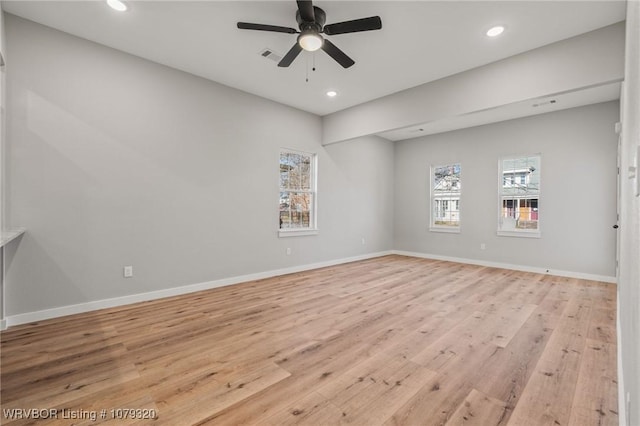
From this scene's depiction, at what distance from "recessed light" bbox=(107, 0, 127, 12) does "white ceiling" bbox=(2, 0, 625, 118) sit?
59mm

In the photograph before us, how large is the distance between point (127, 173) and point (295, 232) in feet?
9.13

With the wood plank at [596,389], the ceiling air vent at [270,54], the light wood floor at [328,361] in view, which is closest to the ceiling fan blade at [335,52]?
the ceiling air vent at [270,54]

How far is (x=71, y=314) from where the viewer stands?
3.13m

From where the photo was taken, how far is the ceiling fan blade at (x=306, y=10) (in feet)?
7.70

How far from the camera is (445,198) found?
6.84 metres

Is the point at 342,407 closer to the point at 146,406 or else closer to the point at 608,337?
the point at 146,406

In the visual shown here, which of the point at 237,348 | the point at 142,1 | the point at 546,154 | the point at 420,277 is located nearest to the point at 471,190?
the point at 546,154

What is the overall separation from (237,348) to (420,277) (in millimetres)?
3545

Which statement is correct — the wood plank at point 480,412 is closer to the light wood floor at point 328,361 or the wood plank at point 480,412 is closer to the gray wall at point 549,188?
the light wood floor at point 328,361

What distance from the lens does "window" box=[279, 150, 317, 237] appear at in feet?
17.3

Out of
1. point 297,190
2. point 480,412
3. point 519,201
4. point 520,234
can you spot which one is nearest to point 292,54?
point 297,190

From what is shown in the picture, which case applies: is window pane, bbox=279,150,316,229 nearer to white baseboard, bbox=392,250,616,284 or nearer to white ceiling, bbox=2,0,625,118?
white ceiling, bbox=2,0,625,118

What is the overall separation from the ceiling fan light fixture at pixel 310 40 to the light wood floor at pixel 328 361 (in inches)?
109

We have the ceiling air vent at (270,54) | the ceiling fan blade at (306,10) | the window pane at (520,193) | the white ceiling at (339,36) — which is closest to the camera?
the ceiling fan blade at (306,10)
